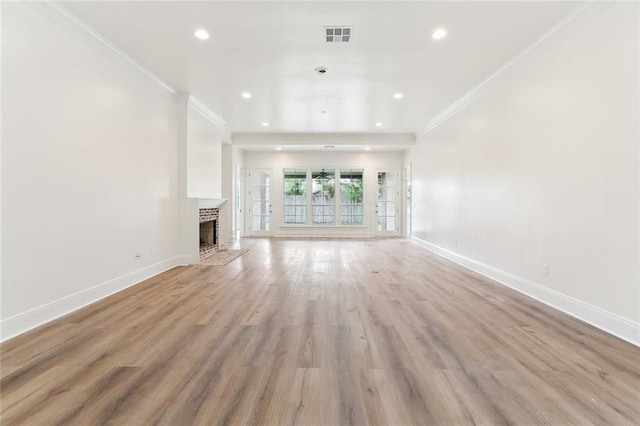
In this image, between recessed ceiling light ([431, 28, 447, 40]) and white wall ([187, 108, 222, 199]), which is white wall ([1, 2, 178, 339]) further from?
recessed ceiling light ([431, 28, 447, 40])

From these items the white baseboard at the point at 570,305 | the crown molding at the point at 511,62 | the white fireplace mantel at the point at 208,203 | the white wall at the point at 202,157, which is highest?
the crown molding at the point at 511,62

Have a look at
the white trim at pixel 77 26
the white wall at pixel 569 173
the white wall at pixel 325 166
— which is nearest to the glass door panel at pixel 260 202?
the white wall at pixel 325 166

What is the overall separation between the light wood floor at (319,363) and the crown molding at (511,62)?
283 centimetres

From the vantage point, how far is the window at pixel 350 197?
10.3 m

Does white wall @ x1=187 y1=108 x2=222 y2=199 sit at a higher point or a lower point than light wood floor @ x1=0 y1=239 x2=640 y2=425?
higher

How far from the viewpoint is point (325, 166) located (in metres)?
10.2

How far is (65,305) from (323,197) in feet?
26.0

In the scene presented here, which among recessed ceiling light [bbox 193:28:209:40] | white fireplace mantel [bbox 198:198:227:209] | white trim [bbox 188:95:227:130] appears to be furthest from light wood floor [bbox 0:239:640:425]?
white trim [bbox 188:95:227:130]

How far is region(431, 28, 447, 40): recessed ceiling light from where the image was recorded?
3.23 metres

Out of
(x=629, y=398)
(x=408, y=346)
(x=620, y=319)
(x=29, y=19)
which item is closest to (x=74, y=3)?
(x=29, y=19)

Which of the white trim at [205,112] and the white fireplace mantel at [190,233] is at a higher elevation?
the white trim at [205,112]

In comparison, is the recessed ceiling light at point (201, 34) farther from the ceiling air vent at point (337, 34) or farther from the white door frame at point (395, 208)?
the white door frame at point (395, 208)

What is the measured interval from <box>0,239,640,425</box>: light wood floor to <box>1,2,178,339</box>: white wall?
1.20ft

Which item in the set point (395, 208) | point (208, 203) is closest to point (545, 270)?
point (208, 203)
